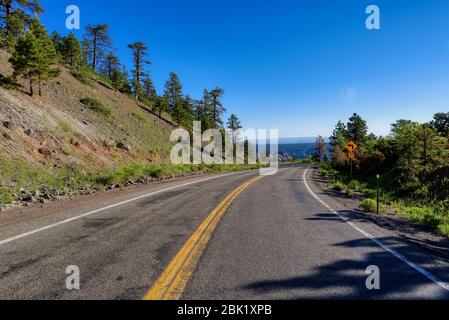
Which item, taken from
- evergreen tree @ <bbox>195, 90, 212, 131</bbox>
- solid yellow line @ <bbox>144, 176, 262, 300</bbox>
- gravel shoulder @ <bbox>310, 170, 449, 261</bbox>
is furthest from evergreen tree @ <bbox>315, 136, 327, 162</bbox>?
solid yellow line @ <bbox>144, 176, 262, 300</bbox>

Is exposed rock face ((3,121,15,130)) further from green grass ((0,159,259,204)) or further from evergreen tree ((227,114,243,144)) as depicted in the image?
evergreen tree ((227,114,243,144))

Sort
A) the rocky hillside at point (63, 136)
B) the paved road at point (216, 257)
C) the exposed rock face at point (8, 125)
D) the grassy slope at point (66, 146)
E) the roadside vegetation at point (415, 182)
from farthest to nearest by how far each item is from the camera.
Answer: the exposed rock face at point (8, 125), the rocky hillside at point (63, 136), the grassy slope at point (66, 146), the roadside vegetation at point (415, 182), the paved road at point (216, 257)

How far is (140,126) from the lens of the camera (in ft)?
128

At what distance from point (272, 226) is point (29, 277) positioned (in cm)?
516

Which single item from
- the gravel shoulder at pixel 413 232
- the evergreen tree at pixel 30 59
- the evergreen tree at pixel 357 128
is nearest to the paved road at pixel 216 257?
the gravel shoulder at pixel 413 232

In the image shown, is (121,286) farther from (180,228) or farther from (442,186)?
(442,186)

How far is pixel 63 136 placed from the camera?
65.9 ft

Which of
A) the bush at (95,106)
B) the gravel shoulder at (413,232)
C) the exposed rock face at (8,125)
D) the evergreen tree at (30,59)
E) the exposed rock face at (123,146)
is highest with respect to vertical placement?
the evergreen tree at (30,59)

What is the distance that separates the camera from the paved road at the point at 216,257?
3.84 metres

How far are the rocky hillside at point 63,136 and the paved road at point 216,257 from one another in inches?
217

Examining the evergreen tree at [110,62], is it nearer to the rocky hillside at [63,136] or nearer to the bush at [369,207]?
the rocky hillside at [63,136]

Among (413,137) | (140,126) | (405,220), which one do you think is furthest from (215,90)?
(405,220)

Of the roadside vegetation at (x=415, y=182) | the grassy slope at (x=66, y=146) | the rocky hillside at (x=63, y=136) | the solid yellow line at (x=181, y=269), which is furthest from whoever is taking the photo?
the rocky hillside at (x=63, y=136)

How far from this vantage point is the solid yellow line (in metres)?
3.71
